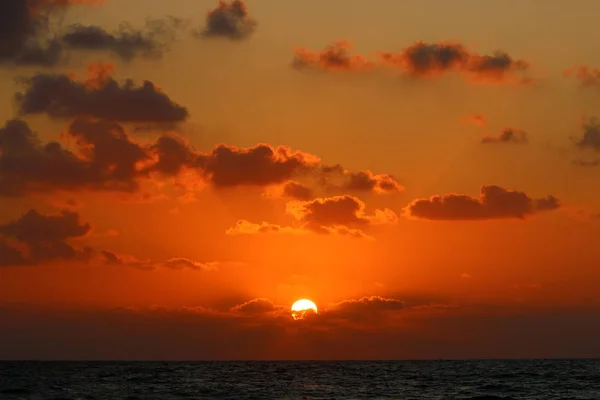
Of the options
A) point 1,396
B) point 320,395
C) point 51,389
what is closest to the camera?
point 1,396

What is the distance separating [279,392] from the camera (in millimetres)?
111750

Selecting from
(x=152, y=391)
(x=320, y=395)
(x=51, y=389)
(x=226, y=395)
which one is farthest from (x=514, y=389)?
(x=51, y=389)

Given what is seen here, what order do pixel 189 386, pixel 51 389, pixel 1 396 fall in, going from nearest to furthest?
1. pixel 1 396
2. pixel 51 389
3. pixel 189 386

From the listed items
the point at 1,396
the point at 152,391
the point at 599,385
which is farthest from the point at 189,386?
the point at 599,385

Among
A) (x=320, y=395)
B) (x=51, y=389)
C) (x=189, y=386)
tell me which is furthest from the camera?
(x=189, y=386)

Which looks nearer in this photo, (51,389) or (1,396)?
(1,396)

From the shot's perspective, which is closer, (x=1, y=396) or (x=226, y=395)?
(x=1, y=396)

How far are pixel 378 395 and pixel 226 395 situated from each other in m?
20.6

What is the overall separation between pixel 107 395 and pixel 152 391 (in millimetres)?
9253

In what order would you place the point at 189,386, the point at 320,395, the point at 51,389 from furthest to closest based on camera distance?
the point at 189,386
the point at 51,389
the point at 320,395

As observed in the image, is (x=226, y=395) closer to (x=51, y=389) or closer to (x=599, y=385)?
(x=51, y=389)

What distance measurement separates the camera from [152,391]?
111000 millimetres

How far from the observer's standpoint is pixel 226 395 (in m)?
105

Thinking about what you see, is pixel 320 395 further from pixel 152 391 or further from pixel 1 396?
Result: pixel 1 396
